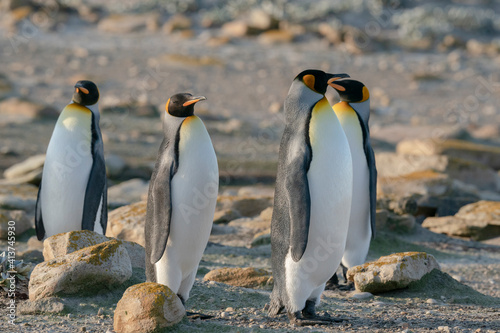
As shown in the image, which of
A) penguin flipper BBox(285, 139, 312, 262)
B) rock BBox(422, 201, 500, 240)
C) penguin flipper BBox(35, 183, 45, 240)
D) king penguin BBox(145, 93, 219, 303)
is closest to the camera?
penguin flipper BBox(285, 139, 312, 262)

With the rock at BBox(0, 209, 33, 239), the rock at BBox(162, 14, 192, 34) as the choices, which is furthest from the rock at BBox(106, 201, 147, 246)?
the rock at BBox(162, 14, 192, 34)

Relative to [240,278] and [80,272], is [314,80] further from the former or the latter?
Result: [80,272]

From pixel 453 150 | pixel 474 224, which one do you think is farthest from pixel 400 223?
pixel 453 150

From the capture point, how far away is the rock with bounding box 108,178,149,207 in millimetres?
10539

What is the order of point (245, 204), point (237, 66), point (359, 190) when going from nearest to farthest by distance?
1. point (359, 190)
2. point (245, 204)
3. point (237, 66)

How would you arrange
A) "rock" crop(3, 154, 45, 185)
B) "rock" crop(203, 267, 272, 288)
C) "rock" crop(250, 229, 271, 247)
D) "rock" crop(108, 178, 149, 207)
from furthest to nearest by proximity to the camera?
1. "rock" crop(3, 154, 45, 185)
2. "rock" crop(108, 178, 149, 207)
3. "rock" crop(250, 229, 271, 247)
4. "rock" crop(203, 267, 272, 288)

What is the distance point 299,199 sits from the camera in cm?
462

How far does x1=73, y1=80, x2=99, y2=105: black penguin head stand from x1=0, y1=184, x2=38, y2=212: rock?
118 inches

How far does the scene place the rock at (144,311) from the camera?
4340mm

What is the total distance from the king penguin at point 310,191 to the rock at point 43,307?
1.39m

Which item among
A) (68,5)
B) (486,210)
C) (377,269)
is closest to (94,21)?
(68,5)

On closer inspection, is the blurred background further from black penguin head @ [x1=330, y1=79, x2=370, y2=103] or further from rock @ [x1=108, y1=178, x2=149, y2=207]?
black penguin head @ [x1=330, y1=79, x2=370, y2=103]

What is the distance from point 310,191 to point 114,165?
8.25 m

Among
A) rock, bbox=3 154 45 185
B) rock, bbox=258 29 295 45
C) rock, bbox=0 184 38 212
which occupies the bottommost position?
rock, bbox=0 184 38 212
